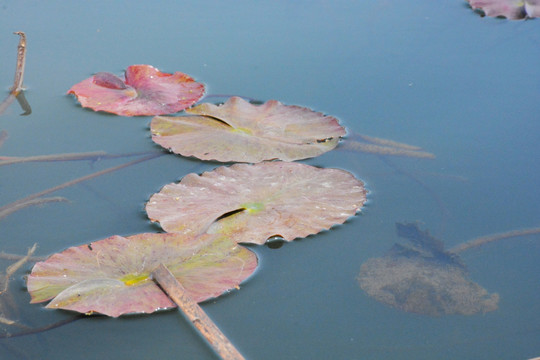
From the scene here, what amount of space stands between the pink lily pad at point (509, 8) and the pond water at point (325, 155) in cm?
7

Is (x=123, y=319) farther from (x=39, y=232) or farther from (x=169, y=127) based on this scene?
(x=169, y=127)

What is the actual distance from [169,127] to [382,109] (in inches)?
34.4

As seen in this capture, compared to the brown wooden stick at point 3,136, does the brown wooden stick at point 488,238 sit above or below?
below

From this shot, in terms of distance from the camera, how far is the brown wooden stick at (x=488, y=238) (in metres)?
1.87

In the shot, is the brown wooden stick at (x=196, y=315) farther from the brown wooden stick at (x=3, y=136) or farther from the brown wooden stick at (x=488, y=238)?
the brown wooden stick at (x=3, y=136)

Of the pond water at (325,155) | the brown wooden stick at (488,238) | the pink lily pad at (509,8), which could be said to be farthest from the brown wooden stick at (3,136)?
the pink lily pad at (509,8)

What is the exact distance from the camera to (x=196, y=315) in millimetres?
1513

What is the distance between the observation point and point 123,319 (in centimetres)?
156

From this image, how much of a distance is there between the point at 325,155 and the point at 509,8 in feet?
6.28

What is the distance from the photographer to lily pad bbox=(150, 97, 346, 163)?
220 cm

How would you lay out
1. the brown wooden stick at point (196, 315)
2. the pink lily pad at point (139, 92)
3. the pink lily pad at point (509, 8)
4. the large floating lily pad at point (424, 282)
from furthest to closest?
1. the pink lily pad at point (509, 8)
2. the pink lily pad at point (139, 92)
3. the large floating lily pad at point (424, 282)
4. the brown wooden stick at point (196, 315)

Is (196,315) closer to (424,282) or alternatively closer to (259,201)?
(259,201)

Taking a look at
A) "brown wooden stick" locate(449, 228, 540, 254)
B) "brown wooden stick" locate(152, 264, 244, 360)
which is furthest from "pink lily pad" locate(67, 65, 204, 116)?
"brown wooden stick" locate(449, 228, 540, 254)

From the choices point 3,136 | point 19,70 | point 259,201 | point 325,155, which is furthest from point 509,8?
point 3,136
